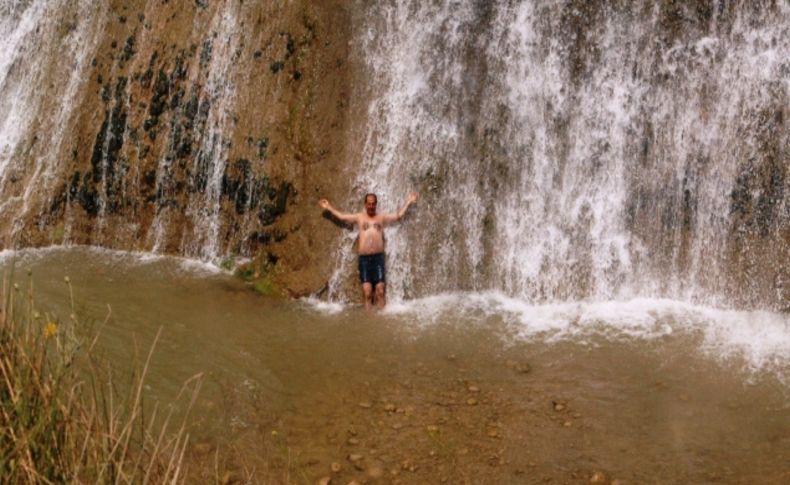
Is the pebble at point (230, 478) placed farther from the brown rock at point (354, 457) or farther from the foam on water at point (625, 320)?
the foam on water at point (625, 320)

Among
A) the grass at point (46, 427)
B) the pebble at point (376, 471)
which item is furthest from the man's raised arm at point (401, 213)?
the grass at point (46, 427)

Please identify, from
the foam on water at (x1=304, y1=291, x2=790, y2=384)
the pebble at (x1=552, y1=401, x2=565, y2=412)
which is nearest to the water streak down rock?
the foam on water at (x1=304, y1=291, x2=790, y2=384)

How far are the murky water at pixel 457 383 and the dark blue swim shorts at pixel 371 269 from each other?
0.43 m

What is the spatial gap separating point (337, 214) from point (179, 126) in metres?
2.91

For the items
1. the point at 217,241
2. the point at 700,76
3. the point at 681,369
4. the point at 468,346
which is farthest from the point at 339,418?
the point at 700,76

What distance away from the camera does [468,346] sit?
25.7ft

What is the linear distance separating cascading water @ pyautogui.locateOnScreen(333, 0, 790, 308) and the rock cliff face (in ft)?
2.19

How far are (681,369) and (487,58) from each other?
452 centimetres

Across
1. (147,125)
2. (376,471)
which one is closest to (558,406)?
(376,471)

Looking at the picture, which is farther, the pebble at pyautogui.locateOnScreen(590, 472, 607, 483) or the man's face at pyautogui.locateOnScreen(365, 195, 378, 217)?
the man's face at pyautogui.locateOnScreen(365, 195, 378, 217)

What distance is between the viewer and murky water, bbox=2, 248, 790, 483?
5.90 meters

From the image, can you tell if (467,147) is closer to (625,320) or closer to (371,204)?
(371,204)

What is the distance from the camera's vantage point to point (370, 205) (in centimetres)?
902

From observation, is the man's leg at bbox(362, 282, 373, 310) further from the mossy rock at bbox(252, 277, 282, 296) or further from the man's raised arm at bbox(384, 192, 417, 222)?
the mossy rock at bbox(252, 277, 282, 296)
